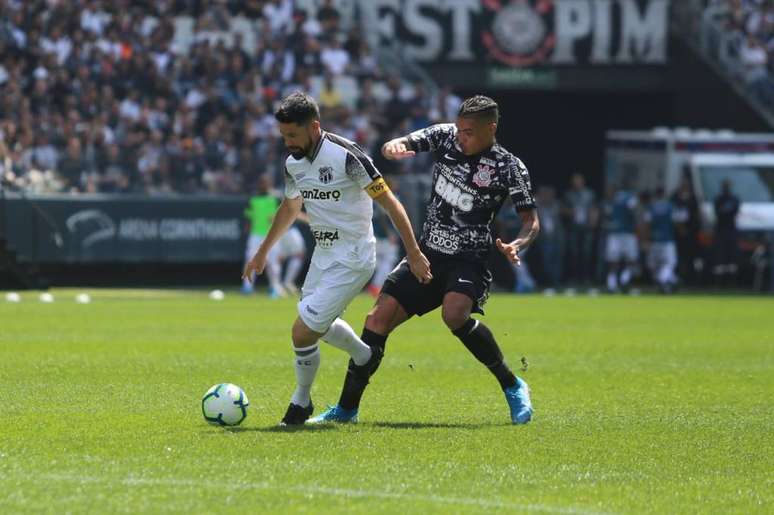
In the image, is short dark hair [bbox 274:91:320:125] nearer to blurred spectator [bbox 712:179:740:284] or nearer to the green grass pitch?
the green grass pitch

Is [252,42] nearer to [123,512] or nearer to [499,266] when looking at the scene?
[499,266]

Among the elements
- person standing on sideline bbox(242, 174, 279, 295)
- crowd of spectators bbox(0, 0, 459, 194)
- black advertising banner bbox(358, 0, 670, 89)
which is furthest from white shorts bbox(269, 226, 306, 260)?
black advertising banner bbox(358, 0, 670, 89)

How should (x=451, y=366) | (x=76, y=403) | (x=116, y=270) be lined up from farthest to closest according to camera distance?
(x=116, y=270) → (x=451, y=366) → (x=76, y=403)

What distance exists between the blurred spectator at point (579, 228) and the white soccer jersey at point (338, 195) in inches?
938

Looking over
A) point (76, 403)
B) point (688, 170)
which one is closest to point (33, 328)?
point (76, 403)

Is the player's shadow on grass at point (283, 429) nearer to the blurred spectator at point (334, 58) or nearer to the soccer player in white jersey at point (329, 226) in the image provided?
the soccer player in white jersey at point (329, 226)

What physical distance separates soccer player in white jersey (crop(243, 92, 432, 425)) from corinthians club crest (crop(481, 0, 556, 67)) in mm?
28557

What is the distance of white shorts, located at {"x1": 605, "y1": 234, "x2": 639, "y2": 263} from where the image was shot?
102 ft

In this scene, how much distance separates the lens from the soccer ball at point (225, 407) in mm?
9734

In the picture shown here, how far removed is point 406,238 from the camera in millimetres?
9359

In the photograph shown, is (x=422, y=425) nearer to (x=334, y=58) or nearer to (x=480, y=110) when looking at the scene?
(x=480, y=110)

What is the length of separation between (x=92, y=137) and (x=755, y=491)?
2229 cm

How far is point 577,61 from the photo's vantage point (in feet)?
126

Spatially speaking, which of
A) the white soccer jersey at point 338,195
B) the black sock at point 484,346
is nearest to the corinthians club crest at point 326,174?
the white soccer jersey at point 338,195
